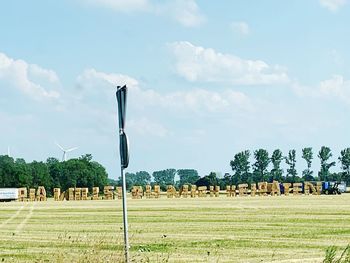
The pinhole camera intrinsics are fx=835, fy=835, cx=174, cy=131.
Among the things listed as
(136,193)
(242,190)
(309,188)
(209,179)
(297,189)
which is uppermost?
(209,179)

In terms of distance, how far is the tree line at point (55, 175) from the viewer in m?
149

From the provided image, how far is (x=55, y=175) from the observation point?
161125 mm

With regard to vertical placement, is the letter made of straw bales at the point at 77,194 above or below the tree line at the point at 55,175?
below

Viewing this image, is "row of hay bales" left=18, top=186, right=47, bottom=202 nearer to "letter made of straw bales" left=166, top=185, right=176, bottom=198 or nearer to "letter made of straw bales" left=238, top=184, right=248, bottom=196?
Answer: "letter made of straw bales" left=166, top=185, right=176, bottom=198

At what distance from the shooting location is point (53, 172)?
16212 cm

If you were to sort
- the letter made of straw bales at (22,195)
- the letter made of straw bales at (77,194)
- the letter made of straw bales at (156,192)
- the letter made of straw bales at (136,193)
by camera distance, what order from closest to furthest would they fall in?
the letter made of straw bales at (136,193)
the letter made of straw bales at (22,195)
the letter made of straw bales at (77,194)
the letter made of straw bales at (156,192)

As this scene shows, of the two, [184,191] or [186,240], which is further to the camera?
[184,191]

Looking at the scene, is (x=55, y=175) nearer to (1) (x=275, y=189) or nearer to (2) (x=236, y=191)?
(2) (x=236, y=191)

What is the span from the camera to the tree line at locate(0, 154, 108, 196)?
14912 cm

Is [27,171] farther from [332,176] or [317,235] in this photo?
[317,235]

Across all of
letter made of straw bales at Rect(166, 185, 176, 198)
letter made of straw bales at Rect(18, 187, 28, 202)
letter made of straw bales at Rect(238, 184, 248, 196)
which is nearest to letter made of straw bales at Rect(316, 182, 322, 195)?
letter made of straw bales at Rect(238, 184, 248, 196)

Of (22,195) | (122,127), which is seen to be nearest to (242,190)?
(22,195)

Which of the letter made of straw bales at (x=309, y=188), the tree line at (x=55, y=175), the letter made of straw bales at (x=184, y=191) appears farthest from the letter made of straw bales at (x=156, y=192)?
the tree line at (x=55, y=175)

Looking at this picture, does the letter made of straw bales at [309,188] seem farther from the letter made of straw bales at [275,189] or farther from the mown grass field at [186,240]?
the mown grass field at [186,240]
